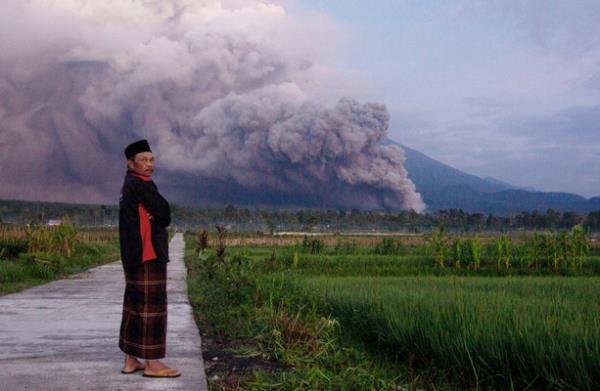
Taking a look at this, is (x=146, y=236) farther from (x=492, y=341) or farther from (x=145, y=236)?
(x=492, y=341)

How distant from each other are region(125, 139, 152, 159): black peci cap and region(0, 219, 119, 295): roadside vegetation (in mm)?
7414

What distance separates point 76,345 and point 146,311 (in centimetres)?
160

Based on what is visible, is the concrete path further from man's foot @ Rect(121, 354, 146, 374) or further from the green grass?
the green grass

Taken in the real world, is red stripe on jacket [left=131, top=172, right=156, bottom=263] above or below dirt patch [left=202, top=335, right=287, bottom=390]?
above

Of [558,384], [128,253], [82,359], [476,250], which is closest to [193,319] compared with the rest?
[82,359]

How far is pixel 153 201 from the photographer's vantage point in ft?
16.3

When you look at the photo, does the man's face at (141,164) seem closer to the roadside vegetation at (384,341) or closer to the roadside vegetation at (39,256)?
the roadside vegetation at (384,341)

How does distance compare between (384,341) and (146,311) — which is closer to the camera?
(146,311)

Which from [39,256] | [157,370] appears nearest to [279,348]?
[157,370]

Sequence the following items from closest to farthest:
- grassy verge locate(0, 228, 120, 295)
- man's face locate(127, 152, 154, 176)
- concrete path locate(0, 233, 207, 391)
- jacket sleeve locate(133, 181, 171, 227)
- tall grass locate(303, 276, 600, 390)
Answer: tall grass locate(303, 276, 600, 390) < concrete path locate(0, 233, 207, 391) < jacket sleeve locate(133, 181, 171, 227) < man's face locate(127, 152, 154, 176) < grassy verge locate(0, 228, 120, 295)

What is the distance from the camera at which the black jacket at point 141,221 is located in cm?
495

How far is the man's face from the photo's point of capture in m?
5.08

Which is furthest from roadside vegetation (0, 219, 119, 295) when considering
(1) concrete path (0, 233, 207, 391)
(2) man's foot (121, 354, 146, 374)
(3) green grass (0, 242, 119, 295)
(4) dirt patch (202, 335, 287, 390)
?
(2) man's foot (121, 354, 146, 374)

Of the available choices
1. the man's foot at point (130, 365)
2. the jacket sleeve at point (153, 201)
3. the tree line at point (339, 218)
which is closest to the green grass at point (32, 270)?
the man's foot at point (130, 365)
